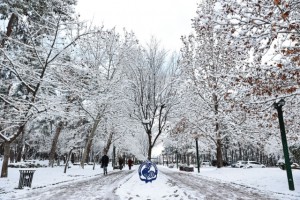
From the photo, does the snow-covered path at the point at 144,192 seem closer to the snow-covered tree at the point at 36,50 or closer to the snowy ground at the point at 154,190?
the snowy ground at the point at 154,190

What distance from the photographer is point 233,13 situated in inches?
304

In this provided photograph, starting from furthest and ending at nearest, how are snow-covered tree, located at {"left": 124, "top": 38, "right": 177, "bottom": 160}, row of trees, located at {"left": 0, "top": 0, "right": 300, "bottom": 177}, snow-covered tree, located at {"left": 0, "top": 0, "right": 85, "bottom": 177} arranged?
snow-covered tree, located at {"left": 124, "top": 38, "right": 177, "bottom": 160} < snow-covered tree, located at {"left": 0, "top": 0, "right": 85, "bottom": 177} < row of trees, located at {"left": 0, "top": 0, "right": 300, "bottom": 177}

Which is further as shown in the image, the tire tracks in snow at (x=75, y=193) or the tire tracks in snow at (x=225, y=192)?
the tire tracks in snow at (x=225, y=192)

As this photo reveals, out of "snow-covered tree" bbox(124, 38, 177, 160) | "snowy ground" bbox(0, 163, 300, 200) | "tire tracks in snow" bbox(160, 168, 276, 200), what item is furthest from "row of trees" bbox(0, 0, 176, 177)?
"tire tracks in snow" bbox(160, 168, 276, 200)

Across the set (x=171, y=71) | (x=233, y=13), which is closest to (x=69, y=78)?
(x=171, y=71)

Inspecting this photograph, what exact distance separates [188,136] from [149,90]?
12.7m

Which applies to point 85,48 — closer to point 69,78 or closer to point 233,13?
point 69,78

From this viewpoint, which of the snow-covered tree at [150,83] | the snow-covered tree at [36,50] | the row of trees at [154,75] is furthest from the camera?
the snow-covered tree at [150,83]

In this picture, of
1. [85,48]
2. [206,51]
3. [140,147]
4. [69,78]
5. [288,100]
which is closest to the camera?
[288,100]

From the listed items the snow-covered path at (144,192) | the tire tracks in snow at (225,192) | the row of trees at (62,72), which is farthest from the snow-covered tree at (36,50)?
the tire tracks in snow at (225,192)

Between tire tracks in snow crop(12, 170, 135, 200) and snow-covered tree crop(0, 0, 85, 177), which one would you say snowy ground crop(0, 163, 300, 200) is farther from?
snow-covered tree crop(0, 0, 85, 177)

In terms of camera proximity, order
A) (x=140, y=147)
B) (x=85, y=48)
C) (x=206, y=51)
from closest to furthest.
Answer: (x=206, y=51), (x=85, y=48), (x=140, y=147)

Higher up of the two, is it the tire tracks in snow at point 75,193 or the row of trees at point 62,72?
the row of trees at point 62,72

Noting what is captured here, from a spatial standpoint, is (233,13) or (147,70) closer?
(233,13)
